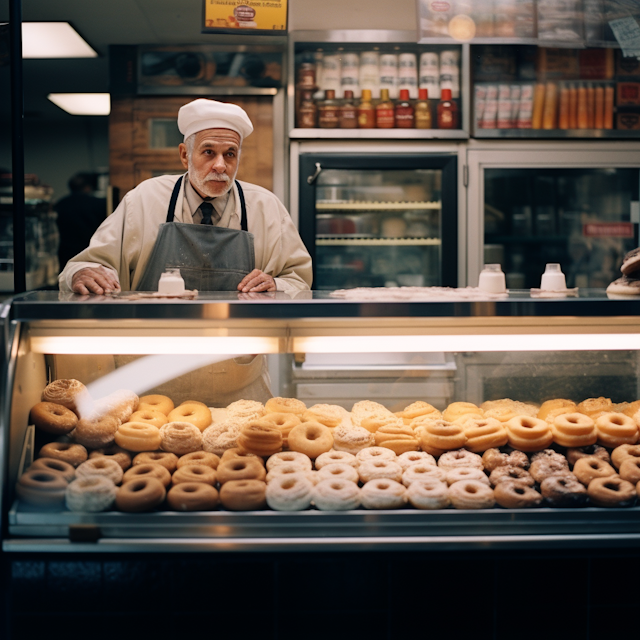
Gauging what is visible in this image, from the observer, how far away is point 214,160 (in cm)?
246

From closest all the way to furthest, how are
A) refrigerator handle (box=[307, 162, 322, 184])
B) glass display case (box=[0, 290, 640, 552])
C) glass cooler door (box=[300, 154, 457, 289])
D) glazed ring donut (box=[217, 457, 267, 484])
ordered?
glass display case (box=[0, 290, 640, 552]) < glazed ring donut (box=[217, 457, 267, 484]) < refrigerator handle (box=[307, 162, 322, 184]) < glass cooler door (box=[300, 154, 457, 289])

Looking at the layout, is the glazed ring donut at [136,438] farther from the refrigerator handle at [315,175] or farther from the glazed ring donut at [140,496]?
the refrigerator handle at [315,175]

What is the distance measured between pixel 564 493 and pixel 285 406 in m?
0.80

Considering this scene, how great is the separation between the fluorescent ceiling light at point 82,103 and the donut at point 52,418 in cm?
524

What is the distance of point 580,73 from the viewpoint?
4020 millimetres

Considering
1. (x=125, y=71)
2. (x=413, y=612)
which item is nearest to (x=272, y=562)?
(x=413, y=612)

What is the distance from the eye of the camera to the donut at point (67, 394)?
177 cm

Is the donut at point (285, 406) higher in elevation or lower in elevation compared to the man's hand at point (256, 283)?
lower

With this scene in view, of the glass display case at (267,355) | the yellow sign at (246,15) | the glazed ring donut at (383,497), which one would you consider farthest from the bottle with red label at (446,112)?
the glazed ring donut at (383,497)

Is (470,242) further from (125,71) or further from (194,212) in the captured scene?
(125,71)

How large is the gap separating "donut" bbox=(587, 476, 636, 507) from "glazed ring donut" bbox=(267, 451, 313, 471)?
0.72 metres

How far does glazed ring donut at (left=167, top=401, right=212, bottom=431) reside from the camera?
6.02 feet

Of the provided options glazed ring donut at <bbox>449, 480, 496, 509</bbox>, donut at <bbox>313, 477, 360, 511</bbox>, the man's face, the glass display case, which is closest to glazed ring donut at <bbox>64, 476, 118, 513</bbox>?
the glass display case

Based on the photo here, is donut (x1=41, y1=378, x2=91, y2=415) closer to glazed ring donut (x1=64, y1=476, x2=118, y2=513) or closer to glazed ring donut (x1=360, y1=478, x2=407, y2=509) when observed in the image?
glazed ring donut (x1=64, y1=476, x2=118, y2=513)
